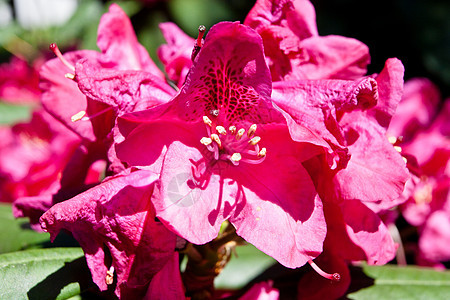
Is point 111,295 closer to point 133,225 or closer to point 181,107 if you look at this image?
point 133,225

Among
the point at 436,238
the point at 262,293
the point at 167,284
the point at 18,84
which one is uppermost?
the point at 167,284

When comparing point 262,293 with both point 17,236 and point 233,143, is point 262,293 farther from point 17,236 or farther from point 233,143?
point 17,236

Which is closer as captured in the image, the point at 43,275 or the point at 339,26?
the point at 43,275

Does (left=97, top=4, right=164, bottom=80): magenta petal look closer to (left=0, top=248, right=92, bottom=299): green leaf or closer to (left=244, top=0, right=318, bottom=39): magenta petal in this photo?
(left=244, top=0, right=318, bottom=39): magenta petal

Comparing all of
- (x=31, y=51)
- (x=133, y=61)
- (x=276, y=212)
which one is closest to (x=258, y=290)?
(x=276, y=212)

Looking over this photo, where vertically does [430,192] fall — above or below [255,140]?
below

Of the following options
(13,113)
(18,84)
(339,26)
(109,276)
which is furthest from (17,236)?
(339,26)

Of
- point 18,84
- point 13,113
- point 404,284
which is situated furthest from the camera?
point 18,84
